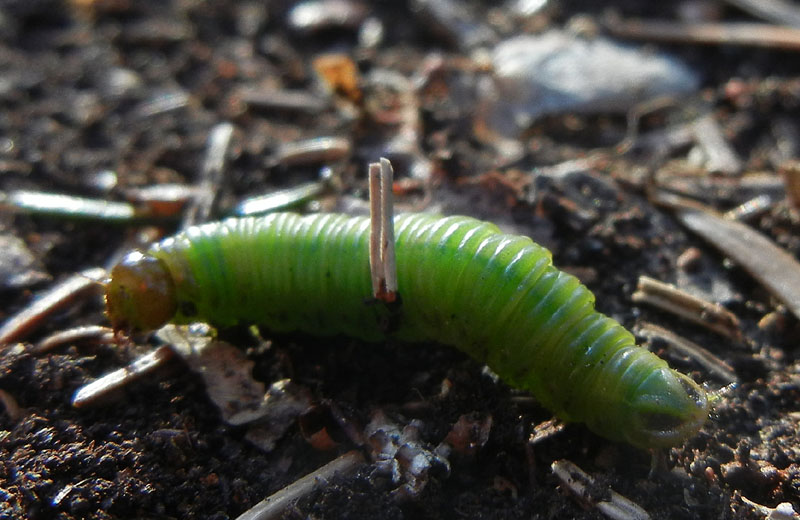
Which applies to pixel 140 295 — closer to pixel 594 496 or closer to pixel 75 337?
pixel 75 337

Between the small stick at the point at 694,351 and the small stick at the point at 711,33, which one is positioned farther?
the small stick at the point at 711,33

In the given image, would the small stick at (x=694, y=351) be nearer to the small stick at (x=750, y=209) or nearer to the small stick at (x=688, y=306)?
the small stick at (x=688, y=306)

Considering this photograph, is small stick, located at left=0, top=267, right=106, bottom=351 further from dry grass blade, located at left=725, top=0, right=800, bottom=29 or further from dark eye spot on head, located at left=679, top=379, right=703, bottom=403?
dry grass blade, located at left=725, top=0, right=800, bottom=29

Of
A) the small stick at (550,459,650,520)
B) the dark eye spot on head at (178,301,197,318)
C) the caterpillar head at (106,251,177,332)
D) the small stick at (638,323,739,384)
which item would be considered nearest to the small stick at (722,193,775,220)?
the small stick at (638,323,739,384)

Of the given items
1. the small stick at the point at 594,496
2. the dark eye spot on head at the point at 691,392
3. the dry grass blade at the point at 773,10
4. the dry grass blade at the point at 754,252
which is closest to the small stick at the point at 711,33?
the dry grass blade at the point at 773,10

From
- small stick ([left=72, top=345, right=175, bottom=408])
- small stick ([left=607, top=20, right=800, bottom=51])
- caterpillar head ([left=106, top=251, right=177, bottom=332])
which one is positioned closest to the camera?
small stick ([left=72, top=345, right=175, bottom=408])

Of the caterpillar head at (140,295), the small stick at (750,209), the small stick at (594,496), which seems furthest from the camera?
the small stick at (750,209)
